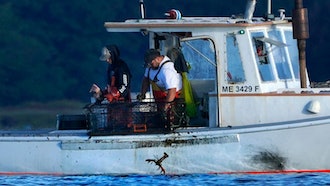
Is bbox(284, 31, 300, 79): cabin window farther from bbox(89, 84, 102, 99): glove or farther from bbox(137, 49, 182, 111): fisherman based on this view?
bbox(89, 84, 102, 99): glove

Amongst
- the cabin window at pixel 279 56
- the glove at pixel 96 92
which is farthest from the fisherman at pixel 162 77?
the cabin window at pixel 279 56

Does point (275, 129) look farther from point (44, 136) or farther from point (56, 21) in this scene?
point (56, 21)

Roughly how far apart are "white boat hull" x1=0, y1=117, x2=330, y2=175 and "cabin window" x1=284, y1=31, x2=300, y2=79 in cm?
176

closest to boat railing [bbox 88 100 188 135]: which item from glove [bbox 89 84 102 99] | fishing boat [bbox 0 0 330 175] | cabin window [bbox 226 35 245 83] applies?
fishing boat [bbox 0 0 330 175]

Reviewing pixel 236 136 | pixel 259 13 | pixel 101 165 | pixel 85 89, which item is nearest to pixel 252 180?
pixel 236 136

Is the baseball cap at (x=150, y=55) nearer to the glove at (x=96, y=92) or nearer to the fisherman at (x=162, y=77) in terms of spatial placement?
the fisherman at (x=162, y=77)

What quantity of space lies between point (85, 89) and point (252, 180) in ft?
61.1

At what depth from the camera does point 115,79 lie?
25953 mm

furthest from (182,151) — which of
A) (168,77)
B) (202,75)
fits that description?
(202,75)

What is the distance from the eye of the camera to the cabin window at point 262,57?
995 inches

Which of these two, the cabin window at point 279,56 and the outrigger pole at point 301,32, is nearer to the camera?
the outrigger pole at point 301,32

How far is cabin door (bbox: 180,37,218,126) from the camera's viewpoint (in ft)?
82.4

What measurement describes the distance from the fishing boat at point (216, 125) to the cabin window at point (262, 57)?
1 centimetres

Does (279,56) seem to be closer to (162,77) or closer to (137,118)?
(162,77)
